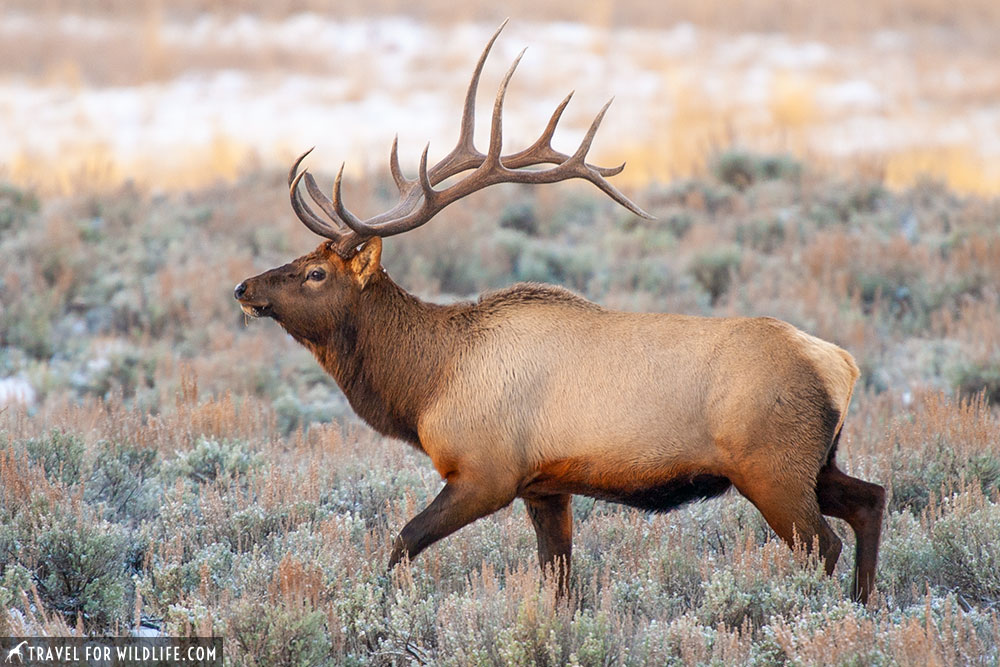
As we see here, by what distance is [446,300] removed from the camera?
11984 millimetres

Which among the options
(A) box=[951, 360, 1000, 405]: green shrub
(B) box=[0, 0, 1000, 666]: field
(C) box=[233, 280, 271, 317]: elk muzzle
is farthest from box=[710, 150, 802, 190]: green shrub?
(C) box=[233, 280, 271, 317]: elk muzzle

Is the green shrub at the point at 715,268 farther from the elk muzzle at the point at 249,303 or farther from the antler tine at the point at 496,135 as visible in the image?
the elk muzzle at the point at 249,303

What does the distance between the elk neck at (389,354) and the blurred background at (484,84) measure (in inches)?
393

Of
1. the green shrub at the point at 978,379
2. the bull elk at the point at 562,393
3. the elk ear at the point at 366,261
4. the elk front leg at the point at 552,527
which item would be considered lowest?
the green shrub at the point at 978,379

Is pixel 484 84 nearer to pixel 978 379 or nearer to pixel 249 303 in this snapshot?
pixel 978 379

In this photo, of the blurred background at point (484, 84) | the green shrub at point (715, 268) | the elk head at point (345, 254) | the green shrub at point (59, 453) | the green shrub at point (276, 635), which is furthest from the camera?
the blurred background at point (484, 84)

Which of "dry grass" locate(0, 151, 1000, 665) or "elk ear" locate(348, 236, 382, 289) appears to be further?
"elk ear" locate(348, 236, 382, 289)

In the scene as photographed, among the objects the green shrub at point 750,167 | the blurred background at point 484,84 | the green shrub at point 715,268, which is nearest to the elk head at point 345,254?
the green shrub at point 715,268

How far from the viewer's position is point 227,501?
20.2 ft

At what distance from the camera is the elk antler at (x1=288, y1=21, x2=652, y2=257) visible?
570 cm

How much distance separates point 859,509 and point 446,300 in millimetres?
7087

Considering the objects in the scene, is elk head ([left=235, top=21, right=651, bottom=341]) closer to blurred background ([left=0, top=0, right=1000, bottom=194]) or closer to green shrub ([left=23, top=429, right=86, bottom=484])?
green shrub ([left=23, top=429, right=86, bottom=484])

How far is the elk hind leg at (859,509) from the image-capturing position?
5297 mm

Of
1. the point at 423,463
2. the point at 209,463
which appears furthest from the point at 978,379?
the point at 209,463
